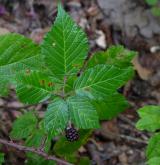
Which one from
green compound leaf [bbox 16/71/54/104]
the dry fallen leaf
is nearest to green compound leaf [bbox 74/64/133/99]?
green compound leaf [bbox 16/71/54/104]

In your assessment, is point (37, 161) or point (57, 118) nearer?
point (57, 118)

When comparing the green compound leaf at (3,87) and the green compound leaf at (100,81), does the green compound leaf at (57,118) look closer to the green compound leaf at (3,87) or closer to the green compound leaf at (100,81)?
the green compound leaf at (100,81)

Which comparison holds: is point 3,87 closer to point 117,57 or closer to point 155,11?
point 117,57

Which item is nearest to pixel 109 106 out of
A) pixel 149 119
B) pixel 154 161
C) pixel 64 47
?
pixel 149 119

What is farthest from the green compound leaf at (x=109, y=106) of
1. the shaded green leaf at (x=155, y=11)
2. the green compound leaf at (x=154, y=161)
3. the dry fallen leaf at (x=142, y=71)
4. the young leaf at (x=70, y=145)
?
the shaded green leaf at (x=155, y=11)

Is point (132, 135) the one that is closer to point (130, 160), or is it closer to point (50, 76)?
point (130, 160)
